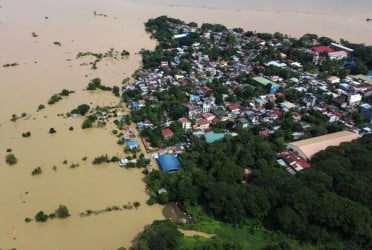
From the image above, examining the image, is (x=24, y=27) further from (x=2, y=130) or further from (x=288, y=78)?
(x=288, y=78)

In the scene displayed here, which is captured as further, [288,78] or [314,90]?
[288,78]

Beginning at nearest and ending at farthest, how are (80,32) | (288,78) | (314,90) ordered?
(314,90) → (288,78) → (80,32)

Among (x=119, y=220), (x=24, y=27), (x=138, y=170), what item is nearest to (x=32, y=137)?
(x=138, y=170)

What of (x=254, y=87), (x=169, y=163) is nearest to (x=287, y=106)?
(x=254, y=87)

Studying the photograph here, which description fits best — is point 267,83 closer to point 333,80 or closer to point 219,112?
point 333,80

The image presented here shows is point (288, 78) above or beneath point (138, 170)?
above

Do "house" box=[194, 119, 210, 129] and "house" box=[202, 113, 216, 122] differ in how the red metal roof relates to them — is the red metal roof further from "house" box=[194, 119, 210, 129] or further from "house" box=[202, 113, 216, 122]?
"house" box=[202, 113, 216, 122]

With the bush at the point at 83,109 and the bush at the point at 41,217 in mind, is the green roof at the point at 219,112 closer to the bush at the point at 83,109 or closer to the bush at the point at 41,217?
the bush at the point at 83,109

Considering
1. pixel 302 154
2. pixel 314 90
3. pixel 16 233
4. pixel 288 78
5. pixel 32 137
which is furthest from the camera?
pixel 288 78
